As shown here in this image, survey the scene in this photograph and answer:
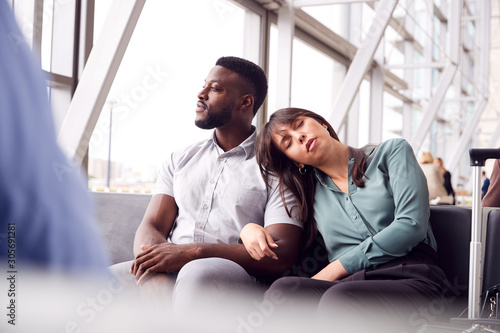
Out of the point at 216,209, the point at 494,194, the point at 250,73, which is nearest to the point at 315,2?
the point at 250,73

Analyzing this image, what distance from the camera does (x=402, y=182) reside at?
168 cm

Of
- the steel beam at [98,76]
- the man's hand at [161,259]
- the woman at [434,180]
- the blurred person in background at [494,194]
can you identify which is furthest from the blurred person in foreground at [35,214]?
the woman at [434,180]

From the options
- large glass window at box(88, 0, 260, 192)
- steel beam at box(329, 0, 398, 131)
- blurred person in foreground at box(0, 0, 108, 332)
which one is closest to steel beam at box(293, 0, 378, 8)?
steel beam at box(329, 0, 398, 131)

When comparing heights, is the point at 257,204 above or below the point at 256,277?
above

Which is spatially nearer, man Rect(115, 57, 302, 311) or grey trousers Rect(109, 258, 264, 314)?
grey trousers Rect(109, 258, 264, 314)

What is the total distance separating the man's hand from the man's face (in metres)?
0.53

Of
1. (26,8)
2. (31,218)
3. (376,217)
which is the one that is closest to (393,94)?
(26,8)

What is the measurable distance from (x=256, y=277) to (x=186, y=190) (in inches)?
15.8

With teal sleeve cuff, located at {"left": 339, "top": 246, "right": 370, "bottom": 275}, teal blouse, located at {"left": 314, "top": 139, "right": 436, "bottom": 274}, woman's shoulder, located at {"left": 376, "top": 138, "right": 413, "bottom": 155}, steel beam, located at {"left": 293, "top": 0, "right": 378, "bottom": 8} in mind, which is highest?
steel beam, located at {"left": 293, "top": 0, "right": 378, "bottom": 8}

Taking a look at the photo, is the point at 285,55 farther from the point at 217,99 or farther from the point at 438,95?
the point at 438,95

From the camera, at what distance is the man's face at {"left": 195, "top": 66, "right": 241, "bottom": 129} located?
207 centimetres

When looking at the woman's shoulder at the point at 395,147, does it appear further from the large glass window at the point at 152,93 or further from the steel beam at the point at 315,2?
the steel beam at the point at 315,2

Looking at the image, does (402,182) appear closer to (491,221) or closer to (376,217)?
(376,217)

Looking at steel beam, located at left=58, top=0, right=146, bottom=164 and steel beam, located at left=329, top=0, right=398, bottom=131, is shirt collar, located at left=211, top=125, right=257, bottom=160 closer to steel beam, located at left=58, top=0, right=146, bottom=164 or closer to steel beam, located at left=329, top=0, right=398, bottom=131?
steel beam, located at left=58, top=0, right=146, bottom=164
